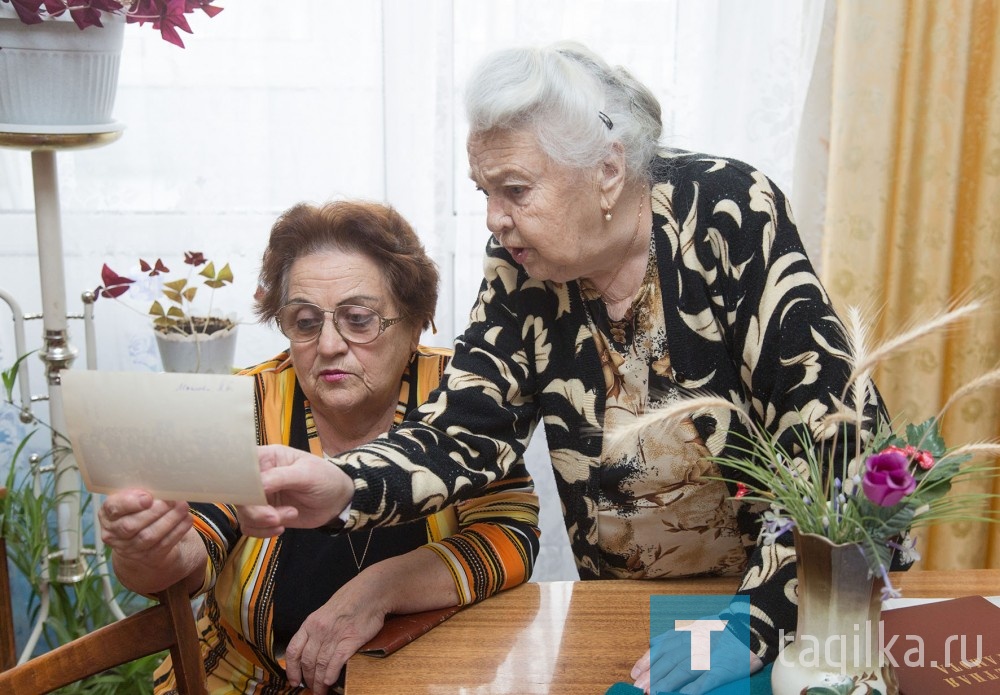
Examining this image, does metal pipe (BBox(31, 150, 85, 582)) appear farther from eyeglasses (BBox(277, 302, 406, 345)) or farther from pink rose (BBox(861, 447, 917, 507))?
pink rose (BBox(861, 447, 917, 507))

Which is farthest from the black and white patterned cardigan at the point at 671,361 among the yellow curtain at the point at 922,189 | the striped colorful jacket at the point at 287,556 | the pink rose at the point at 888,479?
the yellow curtain at the point at 922,189

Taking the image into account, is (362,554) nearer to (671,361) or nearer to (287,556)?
(287,556)

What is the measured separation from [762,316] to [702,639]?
481mm

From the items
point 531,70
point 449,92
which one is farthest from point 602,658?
point 449,92

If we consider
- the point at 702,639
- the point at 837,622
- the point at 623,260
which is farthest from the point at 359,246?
the point at 837,622

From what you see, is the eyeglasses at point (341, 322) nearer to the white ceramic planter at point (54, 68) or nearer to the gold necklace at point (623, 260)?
the gold necklace at point (623, 260)

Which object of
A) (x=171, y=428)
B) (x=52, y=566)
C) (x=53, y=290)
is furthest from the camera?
(x=52, y=566)

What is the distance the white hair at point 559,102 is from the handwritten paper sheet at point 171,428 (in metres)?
0.58

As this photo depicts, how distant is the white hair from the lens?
58.7 inches

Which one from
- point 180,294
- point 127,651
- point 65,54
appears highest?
point 65,54

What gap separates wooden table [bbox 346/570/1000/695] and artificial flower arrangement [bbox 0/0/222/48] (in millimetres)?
1240

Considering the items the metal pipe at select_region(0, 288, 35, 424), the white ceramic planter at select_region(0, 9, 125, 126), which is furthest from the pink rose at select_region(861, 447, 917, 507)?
the metal pipe at select_region(0, 288, 35, 424)

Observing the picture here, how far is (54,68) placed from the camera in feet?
6.43

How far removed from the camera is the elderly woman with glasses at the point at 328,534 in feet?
4.98
